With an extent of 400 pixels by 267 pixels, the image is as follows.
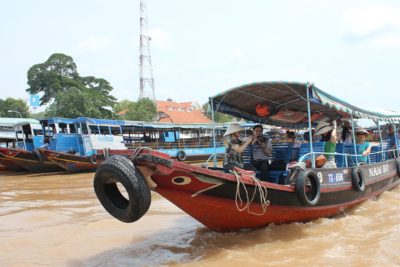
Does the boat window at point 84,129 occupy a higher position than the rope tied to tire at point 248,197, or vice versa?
the boat window at point 84,129

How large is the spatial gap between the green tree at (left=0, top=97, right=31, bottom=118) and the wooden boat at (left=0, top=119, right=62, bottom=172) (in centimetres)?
2126

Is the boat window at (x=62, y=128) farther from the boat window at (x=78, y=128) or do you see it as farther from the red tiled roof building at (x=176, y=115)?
the red tiled roof building at (x=176, y=115)

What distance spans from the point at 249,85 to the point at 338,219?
2.33m

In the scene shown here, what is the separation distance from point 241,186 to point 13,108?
37.6 m

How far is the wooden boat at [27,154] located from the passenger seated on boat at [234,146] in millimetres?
10400

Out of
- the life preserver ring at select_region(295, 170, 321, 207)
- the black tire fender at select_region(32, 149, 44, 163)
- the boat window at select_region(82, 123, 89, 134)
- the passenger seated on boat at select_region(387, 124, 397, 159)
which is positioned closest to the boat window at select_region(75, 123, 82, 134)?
the boat window at select_region(82, 123, 89, 134)

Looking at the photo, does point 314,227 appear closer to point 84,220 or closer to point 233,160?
point 233,160

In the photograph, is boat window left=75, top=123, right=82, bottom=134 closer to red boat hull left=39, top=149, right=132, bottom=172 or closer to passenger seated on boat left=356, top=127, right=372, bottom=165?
red boat hull left=39, top=149, right=132, bottom=172

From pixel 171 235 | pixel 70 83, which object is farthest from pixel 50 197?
pixel 70 83

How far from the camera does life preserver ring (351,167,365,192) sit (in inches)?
221

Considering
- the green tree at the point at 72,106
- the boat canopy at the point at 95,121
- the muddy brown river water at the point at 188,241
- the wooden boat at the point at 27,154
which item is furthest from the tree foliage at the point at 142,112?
the muddy brown river water at the point at 188,241

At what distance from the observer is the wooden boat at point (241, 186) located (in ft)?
11.9

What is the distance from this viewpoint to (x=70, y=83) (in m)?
36.9

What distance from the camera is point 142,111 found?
3425cm
